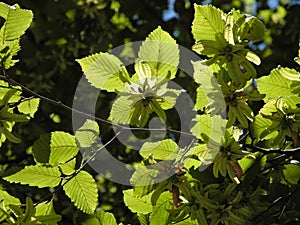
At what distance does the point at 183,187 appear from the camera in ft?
4.00

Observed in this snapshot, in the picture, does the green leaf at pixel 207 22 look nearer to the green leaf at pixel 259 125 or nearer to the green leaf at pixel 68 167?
the green leaf at pixel 259 125

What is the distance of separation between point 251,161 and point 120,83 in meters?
0.36

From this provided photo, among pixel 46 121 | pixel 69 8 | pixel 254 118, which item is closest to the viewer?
pixel 254 118

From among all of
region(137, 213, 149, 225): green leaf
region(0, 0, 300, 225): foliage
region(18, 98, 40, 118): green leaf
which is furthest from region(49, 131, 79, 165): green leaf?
region(137, 213, 149, 225): green leaf

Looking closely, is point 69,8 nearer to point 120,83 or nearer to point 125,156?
point 125,156

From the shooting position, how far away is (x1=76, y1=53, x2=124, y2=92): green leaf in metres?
1.21

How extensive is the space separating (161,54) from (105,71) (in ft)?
0.39

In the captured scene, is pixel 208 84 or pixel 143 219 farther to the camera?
pixel 143 219

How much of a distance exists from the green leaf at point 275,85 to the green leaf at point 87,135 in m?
0.38

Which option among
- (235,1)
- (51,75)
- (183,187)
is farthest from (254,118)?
(235,1)

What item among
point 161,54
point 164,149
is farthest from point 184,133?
point 161,54

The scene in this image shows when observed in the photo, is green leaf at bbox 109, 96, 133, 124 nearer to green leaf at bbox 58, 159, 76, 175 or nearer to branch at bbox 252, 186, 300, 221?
green leaf at bbox 58, 159, 76, 175

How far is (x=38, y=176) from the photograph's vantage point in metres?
1.29

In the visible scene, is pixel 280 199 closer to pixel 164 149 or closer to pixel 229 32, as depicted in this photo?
pixel 164 149
